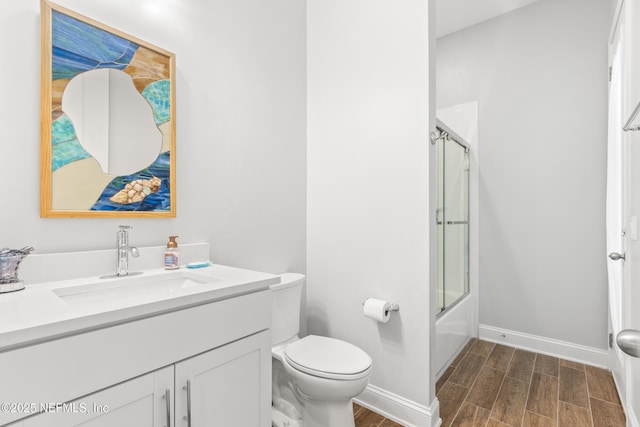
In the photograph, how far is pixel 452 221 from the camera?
8.25 feet

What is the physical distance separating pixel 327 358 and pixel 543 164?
2345 millimetres

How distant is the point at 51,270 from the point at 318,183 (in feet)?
4.73

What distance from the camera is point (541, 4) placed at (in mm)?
2607

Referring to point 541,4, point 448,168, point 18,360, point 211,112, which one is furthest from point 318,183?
point 541,4

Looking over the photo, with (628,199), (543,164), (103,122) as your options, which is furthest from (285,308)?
(543,164)

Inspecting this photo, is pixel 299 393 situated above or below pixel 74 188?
below

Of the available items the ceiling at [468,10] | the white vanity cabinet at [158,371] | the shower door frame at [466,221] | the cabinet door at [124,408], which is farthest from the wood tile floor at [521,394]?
the ceiling at [468,10]

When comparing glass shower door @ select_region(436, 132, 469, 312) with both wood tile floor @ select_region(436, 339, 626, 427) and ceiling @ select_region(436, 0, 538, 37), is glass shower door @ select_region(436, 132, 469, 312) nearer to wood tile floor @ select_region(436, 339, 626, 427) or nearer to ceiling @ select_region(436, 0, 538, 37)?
wood tile floor @ select_region(436, 339, 626, 427)

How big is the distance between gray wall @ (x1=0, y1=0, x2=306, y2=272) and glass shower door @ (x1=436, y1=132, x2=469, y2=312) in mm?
974

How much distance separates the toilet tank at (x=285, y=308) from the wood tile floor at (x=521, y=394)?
2.03 feet

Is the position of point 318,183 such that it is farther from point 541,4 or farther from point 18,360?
point 541,4

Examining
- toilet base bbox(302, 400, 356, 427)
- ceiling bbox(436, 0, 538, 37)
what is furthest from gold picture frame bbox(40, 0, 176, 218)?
ceiling bbox(436, 0, 538, 37)

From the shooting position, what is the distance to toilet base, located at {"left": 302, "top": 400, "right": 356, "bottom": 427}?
1.44 m

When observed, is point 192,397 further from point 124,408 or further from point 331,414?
point 331,414
